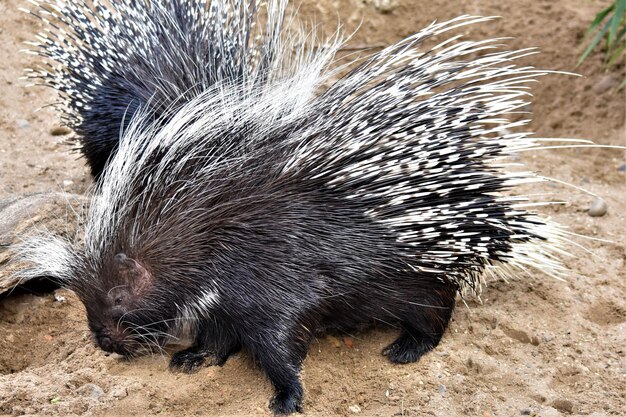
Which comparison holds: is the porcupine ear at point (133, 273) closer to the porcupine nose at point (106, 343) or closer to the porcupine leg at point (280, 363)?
the porcupine nose at point (106, 343)

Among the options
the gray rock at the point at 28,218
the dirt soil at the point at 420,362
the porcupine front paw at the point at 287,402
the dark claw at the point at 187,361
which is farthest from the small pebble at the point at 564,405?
the gray rock at the point at 28,218

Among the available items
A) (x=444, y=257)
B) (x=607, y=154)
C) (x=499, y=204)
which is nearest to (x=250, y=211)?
(x=444, y=257)

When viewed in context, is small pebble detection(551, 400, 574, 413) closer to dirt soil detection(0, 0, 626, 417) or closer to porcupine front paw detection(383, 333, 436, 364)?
dirt soil detection(0, 0, 626, 417)

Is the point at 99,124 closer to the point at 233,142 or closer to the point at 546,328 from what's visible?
the point at 233,142

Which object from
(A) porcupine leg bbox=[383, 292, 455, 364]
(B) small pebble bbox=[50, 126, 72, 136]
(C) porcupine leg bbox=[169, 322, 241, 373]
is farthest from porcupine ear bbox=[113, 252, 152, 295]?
(B) small pebble bbox=[50, 126, 72, 136]

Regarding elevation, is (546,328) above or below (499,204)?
below

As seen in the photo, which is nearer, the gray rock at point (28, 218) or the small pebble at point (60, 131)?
the gray rock at point (28, 218)
